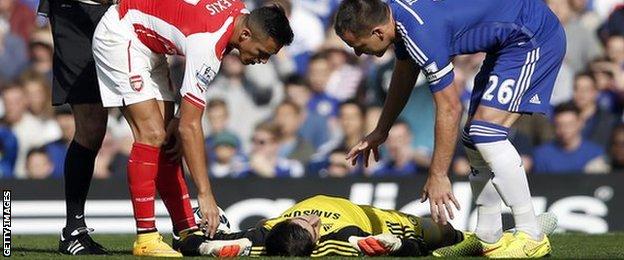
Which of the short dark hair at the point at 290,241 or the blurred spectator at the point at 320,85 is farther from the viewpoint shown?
the blurred spectator at the point at 320,85

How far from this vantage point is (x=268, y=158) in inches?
585

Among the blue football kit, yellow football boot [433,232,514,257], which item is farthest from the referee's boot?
the blue football kit

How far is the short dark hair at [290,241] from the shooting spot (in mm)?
8680

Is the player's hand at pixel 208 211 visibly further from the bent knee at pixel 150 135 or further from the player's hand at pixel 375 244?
the player's hand at pixel 375 244

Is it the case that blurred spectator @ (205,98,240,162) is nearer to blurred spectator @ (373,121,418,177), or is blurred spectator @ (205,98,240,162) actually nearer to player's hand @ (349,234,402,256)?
blurred spectator @ (373,121,418,177)

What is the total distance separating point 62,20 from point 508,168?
11.0 feet

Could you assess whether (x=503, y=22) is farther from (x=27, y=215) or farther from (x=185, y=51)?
(x=27, y=215)

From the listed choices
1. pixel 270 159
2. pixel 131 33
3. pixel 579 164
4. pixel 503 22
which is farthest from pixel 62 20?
pixel 579 164

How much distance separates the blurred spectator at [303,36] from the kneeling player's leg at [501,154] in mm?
6667

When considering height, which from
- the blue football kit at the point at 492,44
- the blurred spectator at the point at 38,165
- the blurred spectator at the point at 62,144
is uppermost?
the blue football kit at the point at 492,44

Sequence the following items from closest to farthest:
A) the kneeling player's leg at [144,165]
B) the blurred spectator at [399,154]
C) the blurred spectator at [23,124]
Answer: the kneeling player's leg at [144,165], the blurred spectator at [399,154], the blurred spectator at [23,124]

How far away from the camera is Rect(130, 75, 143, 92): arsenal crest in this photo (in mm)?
9109

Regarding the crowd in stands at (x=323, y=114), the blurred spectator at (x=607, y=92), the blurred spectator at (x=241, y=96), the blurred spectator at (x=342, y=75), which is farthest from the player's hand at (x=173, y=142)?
the blurred spectator at (x=607, y=92)

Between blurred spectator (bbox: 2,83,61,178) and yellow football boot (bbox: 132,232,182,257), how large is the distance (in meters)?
6.27
